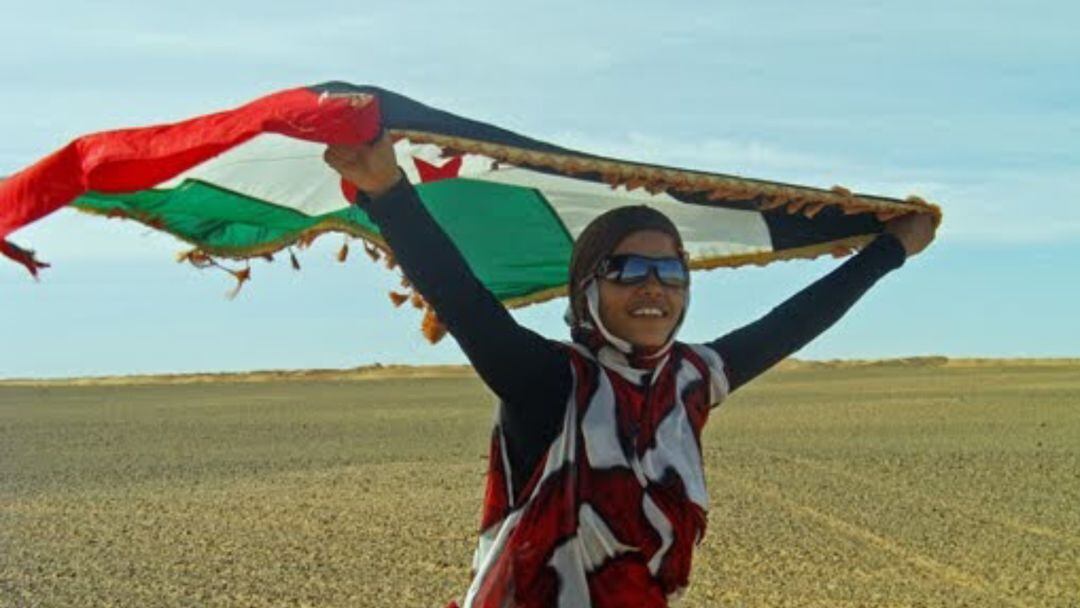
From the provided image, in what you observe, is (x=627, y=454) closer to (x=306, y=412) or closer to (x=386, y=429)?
(x=386, y=429)

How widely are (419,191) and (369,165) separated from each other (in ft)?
4.16

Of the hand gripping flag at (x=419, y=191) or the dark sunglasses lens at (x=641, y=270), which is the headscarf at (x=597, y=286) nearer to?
the dark sunglasses lens at (x=641, y=270)

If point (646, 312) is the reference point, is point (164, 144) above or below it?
above

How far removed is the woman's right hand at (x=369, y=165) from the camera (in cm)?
363

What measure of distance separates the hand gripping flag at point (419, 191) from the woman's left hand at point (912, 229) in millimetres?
30

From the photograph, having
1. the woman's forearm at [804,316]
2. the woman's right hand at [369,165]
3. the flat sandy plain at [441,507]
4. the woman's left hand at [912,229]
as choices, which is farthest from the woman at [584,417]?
the flat sandy plain at [441,507]

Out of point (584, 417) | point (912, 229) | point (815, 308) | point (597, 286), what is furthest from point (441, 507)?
point (584, 417)

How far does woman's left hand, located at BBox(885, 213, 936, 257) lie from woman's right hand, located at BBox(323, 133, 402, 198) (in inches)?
77.4

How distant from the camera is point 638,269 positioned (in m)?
3.89

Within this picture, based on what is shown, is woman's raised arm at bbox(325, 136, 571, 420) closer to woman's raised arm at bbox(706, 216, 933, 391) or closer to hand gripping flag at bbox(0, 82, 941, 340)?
hand gripping flag at bbox(0, 82, 941, 340)

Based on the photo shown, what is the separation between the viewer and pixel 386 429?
101 ft

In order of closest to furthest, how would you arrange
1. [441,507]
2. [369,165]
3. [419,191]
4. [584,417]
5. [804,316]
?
[369,165] → [584,417] → [804,316] → [419,191] → [441,507]

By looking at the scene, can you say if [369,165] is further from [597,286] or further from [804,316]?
[804,316]

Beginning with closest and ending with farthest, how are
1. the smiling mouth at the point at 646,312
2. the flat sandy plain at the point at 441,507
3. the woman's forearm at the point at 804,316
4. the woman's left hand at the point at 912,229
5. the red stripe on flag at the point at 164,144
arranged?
the red stripe on flag at the point at 164,144
the smiling mouth at the point at 646,312
the woman's forearm at the point at 804,316
the woman's left hand at the point at 912,229
the flat sandy plain at the point at 441,507
